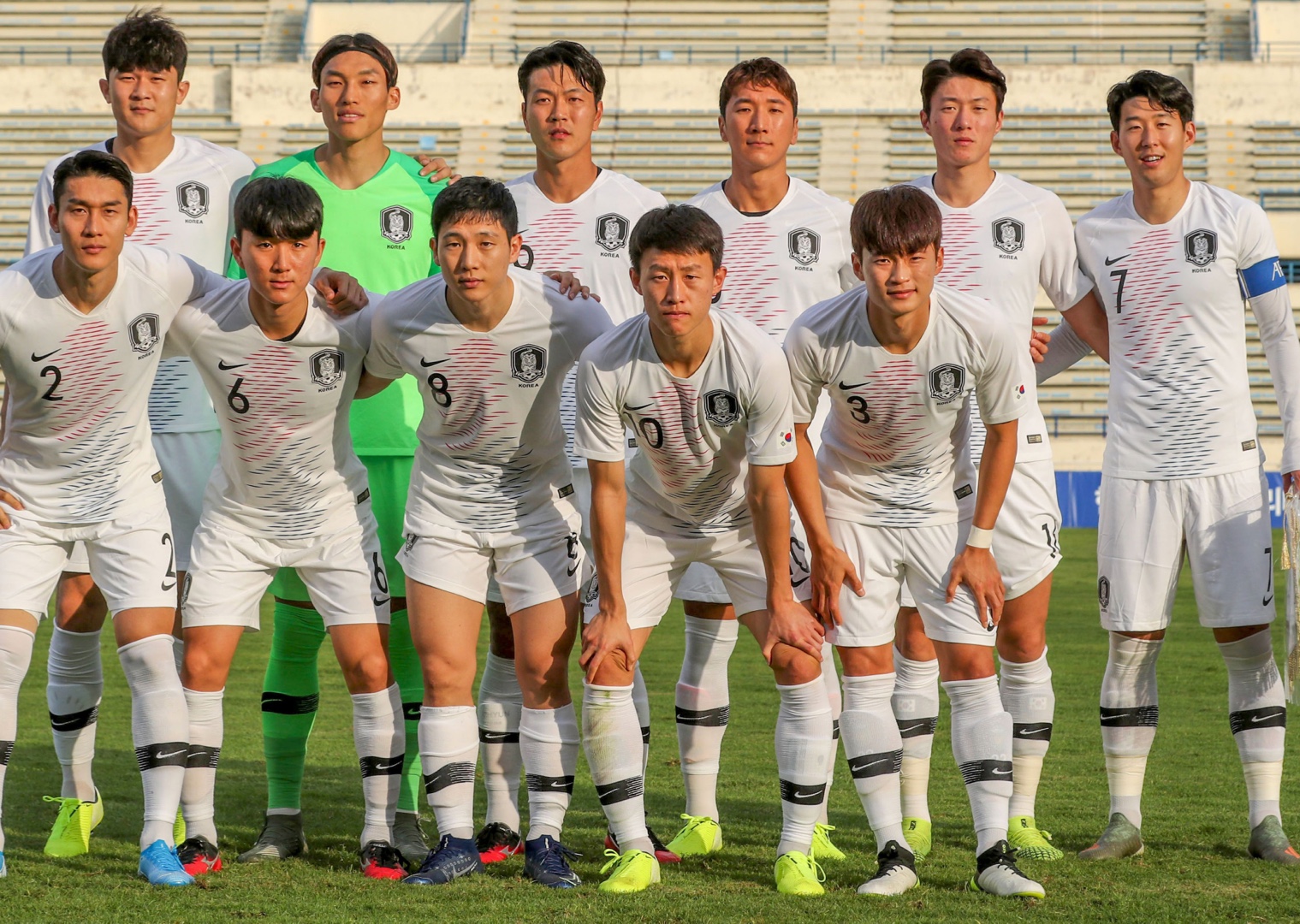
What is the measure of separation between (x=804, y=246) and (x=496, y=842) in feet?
7.12

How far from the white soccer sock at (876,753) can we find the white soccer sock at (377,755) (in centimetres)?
138

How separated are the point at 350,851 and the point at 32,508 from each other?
4.78ft

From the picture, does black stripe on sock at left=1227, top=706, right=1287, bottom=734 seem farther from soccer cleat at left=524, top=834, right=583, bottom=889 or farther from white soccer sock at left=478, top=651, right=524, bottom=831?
white soccer sock at left=478, top=651, right=524, bottom=831

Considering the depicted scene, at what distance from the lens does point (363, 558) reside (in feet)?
14.7

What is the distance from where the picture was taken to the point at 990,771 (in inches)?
162

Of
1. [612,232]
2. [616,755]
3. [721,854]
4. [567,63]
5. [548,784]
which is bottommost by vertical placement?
[721,854]

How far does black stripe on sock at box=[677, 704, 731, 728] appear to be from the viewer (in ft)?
15.7

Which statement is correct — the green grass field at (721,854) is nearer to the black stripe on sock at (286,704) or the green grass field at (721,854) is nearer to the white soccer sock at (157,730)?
the white soccer sock at (157,730)

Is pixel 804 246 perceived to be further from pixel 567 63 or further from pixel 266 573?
pixel 266 573

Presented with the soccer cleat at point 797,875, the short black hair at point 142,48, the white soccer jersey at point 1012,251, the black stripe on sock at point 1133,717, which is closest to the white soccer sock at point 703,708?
the soccer cleat at point 797,875

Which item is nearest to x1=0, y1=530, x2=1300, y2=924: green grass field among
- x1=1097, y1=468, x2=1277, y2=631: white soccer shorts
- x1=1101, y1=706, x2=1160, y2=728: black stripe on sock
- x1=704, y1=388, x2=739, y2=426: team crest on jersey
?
x1=1101, y1=706, x2=1160, y2=728: black stripe on sock

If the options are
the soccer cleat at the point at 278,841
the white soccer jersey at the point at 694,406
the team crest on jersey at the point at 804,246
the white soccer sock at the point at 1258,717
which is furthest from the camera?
the team crest on jersey at the point at 804,246

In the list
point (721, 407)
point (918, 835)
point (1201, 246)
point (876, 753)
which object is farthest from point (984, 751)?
point (1201, 246)

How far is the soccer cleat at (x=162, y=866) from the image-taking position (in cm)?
414
